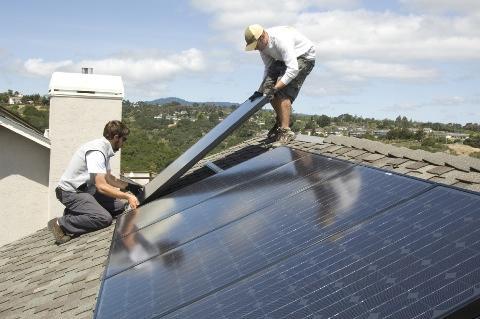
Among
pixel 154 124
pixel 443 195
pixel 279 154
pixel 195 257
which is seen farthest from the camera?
pixel 154 124

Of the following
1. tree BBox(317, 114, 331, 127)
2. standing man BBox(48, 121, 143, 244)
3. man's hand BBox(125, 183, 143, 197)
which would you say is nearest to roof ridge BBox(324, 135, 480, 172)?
man's hand BBox(125, 183, 143, 197)

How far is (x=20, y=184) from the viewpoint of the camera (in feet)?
40.2

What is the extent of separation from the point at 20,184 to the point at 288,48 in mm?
7519

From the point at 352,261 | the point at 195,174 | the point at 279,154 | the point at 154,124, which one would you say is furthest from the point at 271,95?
the point at 154,124

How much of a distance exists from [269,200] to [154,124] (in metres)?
98.3

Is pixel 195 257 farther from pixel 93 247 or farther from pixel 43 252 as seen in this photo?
pixel 43 252

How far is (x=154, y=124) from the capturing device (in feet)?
333

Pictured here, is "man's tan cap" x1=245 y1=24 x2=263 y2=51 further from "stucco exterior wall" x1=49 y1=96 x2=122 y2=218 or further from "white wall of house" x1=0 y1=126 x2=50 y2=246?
"white wall of house" x1=0 y1=126 x2=50 y2=246

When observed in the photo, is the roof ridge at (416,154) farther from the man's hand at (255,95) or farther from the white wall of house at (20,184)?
the white wall of house at (20,184)

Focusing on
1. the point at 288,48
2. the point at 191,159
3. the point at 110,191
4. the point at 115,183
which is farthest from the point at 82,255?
the point at 288,48

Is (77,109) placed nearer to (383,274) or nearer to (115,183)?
(115,183)

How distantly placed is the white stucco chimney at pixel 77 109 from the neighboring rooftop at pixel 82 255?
306 cm

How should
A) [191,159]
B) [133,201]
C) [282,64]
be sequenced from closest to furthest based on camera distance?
[133,201] < [191,159] < [282,64]

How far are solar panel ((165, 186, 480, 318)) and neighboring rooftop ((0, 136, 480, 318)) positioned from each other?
143cm
